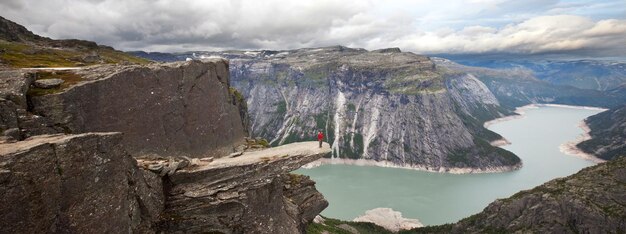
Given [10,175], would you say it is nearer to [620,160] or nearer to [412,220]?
[620,160]

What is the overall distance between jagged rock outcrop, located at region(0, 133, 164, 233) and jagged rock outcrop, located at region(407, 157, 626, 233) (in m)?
105

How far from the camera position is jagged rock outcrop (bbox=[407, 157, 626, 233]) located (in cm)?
9744

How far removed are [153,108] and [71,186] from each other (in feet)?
42.2

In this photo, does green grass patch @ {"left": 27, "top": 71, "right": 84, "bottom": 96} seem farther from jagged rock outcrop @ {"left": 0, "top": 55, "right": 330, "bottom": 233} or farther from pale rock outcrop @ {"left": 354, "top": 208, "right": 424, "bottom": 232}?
pale rock outcrop @ {"left": 354, "top": 208, "right": 424, "bottom": 232}

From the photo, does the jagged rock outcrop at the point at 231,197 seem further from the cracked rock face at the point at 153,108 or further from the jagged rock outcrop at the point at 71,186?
the cracked rock face at the point at 153,108

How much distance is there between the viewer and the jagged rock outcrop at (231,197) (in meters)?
27.1

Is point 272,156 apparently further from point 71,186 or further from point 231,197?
point 71,186

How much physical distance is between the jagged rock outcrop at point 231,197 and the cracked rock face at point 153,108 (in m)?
5.44

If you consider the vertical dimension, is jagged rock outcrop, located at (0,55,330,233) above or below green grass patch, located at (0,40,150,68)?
below

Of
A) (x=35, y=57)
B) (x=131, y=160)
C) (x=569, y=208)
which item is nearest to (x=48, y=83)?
(x=131, y=160)

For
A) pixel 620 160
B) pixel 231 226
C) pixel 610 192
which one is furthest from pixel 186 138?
pixel 620 160

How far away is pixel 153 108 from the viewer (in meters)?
31.6

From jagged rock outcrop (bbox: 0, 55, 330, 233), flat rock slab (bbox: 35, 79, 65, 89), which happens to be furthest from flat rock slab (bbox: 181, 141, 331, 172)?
flat rock slab (bbox: 35, 79, 65, 89)

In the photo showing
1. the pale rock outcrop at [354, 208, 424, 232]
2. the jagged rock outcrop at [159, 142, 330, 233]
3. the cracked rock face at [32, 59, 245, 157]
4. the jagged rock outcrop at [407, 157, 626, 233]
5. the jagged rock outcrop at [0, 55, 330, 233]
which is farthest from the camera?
the pale rock outcrop at [354, 208, 424, 232]
